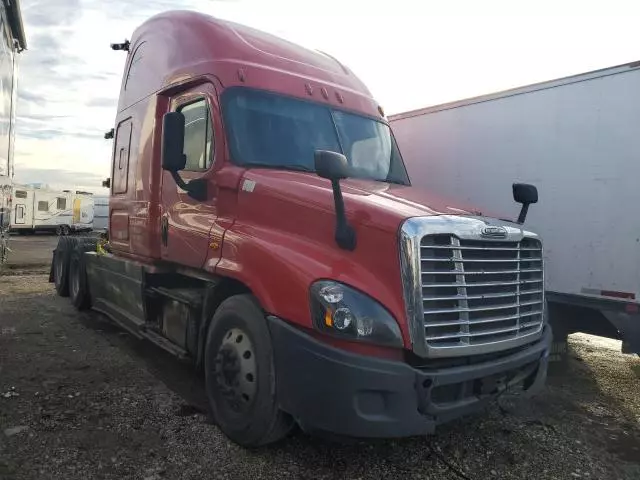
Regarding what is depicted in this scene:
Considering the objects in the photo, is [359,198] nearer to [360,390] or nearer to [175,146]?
[360,390]

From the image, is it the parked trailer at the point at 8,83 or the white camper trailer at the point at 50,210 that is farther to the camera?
the white camper trailer at the point at 50,210

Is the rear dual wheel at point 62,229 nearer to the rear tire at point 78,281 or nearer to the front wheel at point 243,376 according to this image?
Answer: the rear tire at point 78,281

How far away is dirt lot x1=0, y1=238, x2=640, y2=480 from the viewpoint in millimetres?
3484

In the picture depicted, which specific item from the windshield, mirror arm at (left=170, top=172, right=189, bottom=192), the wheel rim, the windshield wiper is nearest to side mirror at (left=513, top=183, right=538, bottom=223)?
the windshield

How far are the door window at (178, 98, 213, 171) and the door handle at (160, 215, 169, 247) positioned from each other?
69 centimetres

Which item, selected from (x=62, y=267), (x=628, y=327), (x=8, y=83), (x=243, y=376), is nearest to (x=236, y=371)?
(x=243, y=376)

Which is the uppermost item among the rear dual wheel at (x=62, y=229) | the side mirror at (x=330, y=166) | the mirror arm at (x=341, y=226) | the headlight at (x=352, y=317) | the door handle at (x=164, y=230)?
the side mirror at (x=330, y=166)

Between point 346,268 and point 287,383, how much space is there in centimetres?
79

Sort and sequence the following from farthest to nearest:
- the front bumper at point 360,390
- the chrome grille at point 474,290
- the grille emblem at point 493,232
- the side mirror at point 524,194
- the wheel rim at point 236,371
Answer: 1. the side mirror at point 524,194
2. the wheel rim at point 236,371
3. the grille emblem at point 493,232
4. the chrome grille at point 474,290
5. the front bumper at point 360,390

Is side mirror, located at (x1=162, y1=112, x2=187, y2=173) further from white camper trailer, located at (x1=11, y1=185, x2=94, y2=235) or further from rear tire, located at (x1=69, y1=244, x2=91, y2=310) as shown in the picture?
white camper trailer, located at (x1=11, y1=185, x2=94, y2=235)

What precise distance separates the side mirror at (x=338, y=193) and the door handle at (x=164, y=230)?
7.35ft

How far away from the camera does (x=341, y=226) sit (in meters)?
3.34

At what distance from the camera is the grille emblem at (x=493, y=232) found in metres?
3.44

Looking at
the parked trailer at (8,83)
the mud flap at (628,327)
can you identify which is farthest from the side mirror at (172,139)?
the parked trailer at (8,83)
